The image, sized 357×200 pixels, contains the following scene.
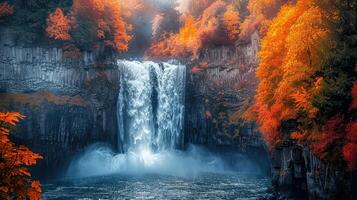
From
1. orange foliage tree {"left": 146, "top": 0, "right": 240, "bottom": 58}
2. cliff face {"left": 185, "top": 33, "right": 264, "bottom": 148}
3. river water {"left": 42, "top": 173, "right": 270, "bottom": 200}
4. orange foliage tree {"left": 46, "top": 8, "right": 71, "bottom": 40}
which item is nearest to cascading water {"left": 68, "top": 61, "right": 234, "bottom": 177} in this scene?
cliff face {"left": 185, "top": 33, "right": 264, "bottom": 148}

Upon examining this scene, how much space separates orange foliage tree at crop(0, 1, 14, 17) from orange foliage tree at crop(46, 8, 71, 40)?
4.10 meters

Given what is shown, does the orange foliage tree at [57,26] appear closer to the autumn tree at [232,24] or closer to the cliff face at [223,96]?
the cliff face at [223,96]

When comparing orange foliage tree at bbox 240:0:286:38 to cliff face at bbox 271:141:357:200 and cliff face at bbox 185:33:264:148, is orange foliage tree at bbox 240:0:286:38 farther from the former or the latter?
cliff face at bbox 271:141:357:200

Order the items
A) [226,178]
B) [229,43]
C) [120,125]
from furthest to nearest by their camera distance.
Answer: [229,43] < [120,125] < [226,178]

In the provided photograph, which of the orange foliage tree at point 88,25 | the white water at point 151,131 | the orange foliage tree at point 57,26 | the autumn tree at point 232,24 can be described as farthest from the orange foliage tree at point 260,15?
the orange foliage tree at point 57,26

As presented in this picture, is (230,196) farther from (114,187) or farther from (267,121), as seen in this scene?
(114,187)

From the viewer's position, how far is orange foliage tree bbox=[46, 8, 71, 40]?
44.5m

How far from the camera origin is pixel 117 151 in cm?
4784

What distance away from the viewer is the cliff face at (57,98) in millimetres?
41344

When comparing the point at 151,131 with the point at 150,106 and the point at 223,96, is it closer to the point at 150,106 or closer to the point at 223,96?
the point at 150,106

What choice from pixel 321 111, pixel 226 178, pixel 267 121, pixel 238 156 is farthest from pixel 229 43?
pixel 321 111

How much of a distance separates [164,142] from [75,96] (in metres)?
12.9

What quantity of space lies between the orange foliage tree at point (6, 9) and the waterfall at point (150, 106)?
1418 cm

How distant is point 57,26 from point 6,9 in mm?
5638
